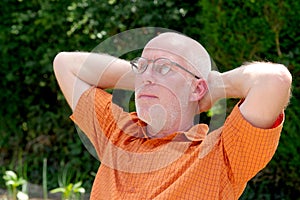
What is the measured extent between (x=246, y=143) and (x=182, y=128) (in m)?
0.22

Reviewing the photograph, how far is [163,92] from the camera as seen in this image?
223cm

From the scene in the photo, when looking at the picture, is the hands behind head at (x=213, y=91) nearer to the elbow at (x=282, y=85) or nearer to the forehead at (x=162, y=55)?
the forehead at (x=162, y=55)

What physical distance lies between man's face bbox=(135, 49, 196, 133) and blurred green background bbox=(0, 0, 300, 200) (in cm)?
266

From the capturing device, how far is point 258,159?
7.01 feet

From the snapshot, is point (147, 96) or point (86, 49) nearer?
point (147, 96)

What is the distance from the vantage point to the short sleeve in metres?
2.10

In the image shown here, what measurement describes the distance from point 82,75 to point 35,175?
12.3ft

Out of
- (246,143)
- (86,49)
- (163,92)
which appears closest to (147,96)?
(163,92)

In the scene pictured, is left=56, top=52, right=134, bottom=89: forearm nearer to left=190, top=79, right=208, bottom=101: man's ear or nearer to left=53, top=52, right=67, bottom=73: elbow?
left=53, top=52, right=67, bottom=73: elbow

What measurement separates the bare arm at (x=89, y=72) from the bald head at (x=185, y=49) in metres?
0.29

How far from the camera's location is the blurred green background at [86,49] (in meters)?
4.87

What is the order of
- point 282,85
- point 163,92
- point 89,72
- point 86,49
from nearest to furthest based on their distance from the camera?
point 282,85
point 163,92
point 89,72
point 86,49

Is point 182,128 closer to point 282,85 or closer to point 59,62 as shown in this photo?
point 282,85

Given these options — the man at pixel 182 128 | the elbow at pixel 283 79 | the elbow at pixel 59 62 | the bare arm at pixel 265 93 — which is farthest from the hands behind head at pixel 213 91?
the elbow at pixel 59 62
